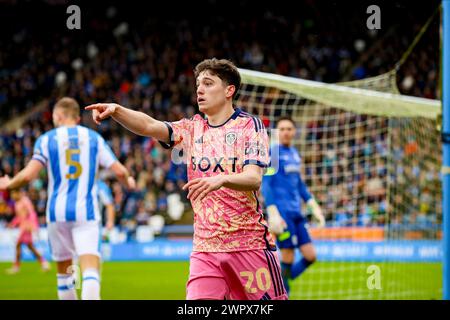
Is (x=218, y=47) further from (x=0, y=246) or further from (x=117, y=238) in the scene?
(x=0, y=246)

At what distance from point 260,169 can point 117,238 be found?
1514cm

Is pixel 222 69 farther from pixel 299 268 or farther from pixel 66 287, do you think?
pixel 299 268

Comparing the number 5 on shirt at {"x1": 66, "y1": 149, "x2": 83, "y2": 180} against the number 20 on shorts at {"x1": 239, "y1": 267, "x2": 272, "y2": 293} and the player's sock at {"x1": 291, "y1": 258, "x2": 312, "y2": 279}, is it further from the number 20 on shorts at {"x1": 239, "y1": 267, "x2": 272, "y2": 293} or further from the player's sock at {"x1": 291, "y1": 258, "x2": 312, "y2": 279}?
the player's sock at {"x1": 291, "y1": 258, "x2": 312, "y2": 279}

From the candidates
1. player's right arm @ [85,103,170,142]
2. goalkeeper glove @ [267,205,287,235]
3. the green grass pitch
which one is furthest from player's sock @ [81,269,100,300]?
the green grass pitch

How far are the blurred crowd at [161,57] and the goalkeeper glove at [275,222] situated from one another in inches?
489

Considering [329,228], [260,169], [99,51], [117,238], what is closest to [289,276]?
[260,169]

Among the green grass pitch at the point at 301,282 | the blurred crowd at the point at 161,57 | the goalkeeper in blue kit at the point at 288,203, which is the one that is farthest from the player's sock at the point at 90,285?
the blurred crowd at the point at 161,57

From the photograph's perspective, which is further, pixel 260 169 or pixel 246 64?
pixel 246 64

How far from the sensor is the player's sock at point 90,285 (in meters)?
6.46

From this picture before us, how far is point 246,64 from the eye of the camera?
23.6m

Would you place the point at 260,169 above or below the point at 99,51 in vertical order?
below

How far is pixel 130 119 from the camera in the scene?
4113mm

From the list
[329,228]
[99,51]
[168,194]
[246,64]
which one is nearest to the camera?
[329,228]

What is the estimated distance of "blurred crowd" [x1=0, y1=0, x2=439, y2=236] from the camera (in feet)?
69.5
